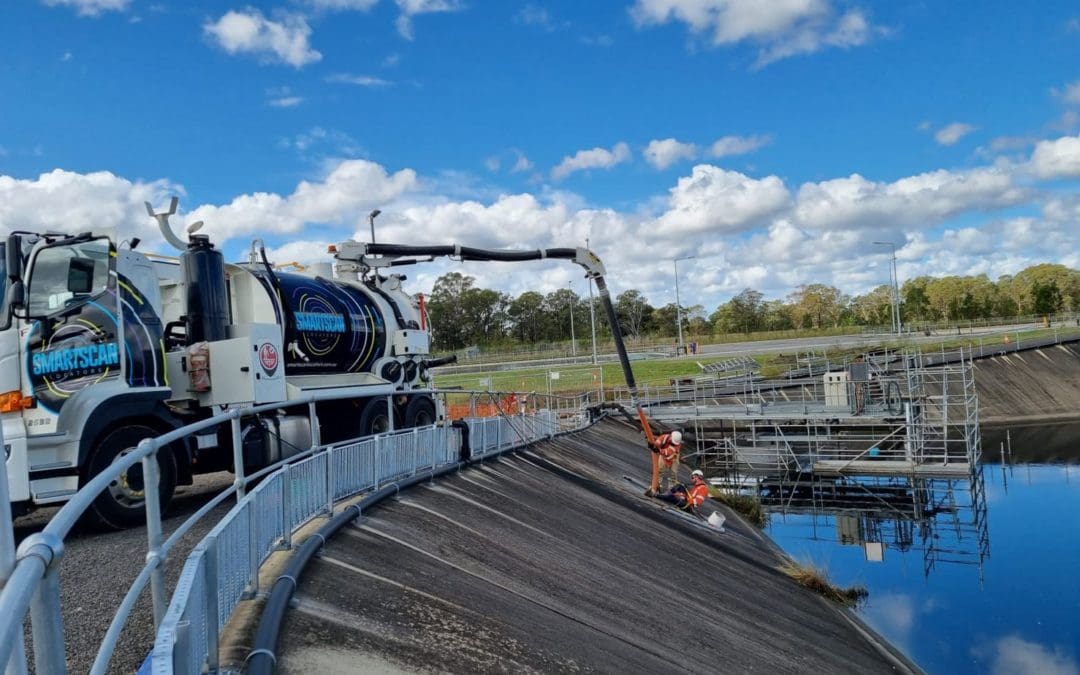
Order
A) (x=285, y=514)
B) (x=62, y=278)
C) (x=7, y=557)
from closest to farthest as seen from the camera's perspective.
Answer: (x=7, y=557)
(x=285, y=514)
(x=62, y=278)

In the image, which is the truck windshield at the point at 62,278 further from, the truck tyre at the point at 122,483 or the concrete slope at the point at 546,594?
the concrete slope at the point at 546,594

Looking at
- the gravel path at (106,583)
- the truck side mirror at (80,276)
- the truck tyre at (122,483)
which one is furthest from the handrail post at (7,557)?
the truck side mirror at (80,276)

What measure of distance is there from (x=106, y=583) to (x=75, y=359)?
10.5 feet

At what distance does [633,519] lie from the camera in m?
13.5

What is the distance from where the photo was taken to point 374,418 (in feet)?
42.1

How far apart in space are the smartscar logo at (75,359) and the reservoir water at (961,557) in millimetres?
13122

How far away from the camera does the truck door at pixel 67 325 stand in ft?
26.2

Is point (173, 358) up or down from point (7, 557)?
up

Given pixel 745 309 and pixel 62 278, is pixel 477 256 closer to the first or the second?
pixel 62 278

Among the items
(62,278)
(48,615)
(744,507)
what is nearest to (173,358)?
(62,278)

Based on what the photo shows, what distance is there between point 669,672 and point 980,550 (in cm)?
1718

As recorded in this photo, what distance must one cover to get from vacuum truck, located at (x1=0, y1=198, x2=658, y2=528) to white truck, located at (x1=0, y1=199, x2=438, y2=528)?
2 cm

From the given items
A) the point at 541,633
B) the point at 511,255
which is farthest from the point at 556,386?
the point at 541,633

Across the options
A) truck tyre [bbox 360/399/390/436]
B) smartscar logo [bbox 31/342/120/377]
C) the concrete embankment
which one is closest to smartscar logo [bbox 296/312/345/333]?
truck tyre [bbox 360/399/390/436]
